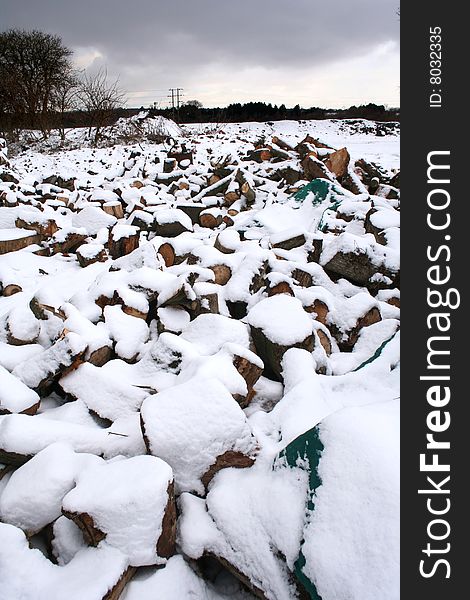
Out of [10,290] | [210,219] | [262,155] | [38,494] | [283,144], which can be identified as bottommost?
[38,494]

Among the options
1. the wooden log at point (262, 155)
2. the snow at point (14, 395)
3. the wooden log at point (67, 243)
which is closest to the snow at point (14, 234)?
the wooden log at point (67, 243)

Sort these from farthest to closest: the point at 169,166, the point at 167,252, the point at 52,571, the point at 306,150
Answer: the point at 169,166
the point at 306,150
the point at 167,252
the point at 52,571

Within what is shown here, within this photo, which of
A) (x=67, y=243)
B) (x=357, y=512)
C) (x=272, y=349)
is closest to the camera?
(x=357, y=512)

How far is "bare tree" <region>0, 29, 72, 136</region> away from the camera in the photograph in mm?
15742

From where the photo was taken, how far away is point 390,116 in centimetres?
2323

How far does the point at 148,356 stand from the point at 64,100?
59.6 ft

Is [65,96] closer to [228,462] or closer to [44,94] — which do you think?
[44,94]

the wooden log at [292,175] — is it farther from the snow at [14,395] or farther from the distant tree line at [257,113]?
the distant tree line at [257,113]

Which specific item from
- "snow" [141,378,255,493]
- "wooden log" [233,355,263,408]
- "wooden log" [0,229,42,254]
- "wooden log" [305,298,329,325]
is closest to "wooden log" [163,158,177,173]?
"wooden log" [0,229,42,254]

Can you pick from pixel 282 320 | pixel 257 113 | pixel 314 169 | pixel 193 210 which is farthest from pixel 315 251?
pixel 257 113

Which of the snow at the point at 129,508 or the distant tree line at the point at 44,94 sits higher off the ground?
the distant tree line at the point at 44,94

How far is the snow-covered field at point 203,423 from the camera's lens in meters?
Result: 1.35

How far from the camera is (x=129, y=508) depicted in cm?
143

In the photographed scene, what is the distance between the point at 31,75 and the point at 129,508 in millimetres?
20634
